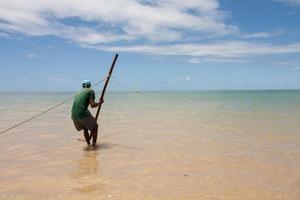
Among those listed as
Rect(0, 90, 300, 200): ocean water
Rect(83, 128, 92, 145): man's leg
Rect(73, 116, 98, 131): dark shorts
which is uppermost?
Rect(73, 116, 98, 131): dark shorts

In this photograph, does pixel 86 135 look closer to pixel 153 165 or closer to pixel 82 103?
pixel 82 103

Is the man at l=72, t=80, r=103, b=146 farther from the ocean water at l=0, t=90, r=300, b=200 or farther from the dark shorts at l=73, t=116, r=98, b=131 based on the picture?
the ocean water at l=0, t=90, r=300, b=200

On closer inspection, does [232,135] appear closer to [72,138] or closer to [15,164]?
[72,138]

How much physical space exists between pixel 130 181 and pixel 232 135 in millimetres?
6869

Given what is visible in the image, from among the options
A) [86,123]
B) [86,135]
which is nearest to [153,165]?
[86,123]

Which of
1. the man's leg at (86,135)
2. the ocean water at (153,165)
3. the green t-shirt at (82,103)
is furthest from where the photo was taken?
the man's leg at (86,135)

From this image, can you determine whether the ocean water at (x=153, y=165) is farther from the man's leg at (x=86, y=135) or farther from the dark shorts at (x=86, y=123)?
the dark shorts at (x=86, y=123)

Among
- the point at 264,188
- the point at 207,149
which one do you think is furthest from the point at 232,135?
the point at 264,188

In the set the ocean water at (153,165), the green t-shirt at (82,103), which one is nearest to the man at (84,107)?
the green t-shirt at (82,103)

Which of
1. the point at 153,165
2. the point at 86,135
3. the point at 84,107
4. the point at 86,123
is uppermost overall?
the point at 84,107

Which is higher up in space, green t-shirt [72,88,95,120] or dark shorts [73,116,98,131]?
green t-shirt [72,88,95,120]

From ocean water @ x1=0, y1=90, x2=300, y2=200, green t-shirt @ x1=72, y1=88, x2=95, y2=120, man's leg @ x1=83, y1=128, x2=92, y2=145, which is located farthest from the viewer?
man's leg @ x1=83, y1=128, x2=92, y2=145

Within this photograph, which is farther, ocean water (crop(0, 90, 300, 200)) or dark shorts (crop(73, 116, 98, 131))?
dark shorts (crop(73, 116, 98, 131))

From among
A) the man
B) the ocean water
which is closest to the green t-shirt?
the man
